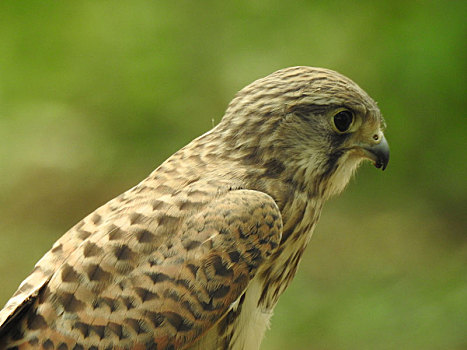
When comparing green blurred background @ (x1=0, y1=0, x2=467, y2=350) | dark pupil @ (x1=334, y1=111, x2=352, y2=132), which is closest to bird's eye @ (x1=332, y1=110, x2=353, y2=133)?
dark pupil @ (x1=334, y1=111, x2=352, y2=132)

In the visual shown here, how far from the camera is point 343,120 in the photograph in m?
3.20

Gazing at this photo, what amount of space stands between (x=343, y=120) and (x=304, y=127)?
0.51 ft

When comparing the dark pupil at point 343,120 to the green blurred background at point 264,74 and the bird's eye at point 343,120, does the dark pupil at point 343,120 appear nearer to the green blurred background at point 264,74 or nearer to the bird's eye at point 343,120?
the bird's eye at point 343,120

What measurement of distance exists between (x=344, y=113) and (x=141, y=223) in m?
0.88

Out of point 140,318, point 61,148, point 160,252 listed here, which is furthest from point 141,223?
point 61,148

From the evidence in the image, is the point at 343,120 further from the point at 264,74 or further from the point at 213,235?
the point at 264,74

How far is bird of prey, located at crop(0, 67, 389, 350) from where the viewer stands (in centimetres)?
273

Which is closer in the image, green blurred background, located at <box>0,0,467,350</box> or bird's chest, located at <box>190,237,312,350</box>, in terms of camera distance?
bird's chest, located at <box>190,237,312,350</box>

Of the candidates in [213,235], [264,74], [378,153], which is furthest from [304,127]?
[264,74]

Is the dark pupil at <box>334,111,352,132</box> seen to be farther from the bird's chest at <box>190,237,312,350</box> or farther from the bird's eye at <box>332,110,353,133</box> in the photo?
the bird's chest at <box>190,237,312,350</box>

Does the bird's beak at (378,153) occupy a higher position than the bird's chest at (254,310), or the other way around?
the bird's beak at (378,153)

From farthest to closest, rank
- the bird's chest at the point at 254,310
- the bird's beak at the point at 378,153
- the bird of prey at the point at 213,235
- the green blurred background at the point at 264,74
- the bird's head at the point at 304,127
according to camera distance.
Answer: the green blurred background at the point at 264,74 < the bird's beak at the point at 378,153 < the bird's head at the point at 304,127 < the bird's chest at the point at 254,310 < the bird of prey at the point at 213,235

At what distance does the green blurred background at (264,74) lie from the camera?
5141mm

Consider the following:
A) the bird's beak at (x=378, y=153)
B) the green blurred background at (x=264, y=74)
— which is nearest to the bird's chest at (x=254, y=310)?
the bird's beak at (x=378, y=153)
